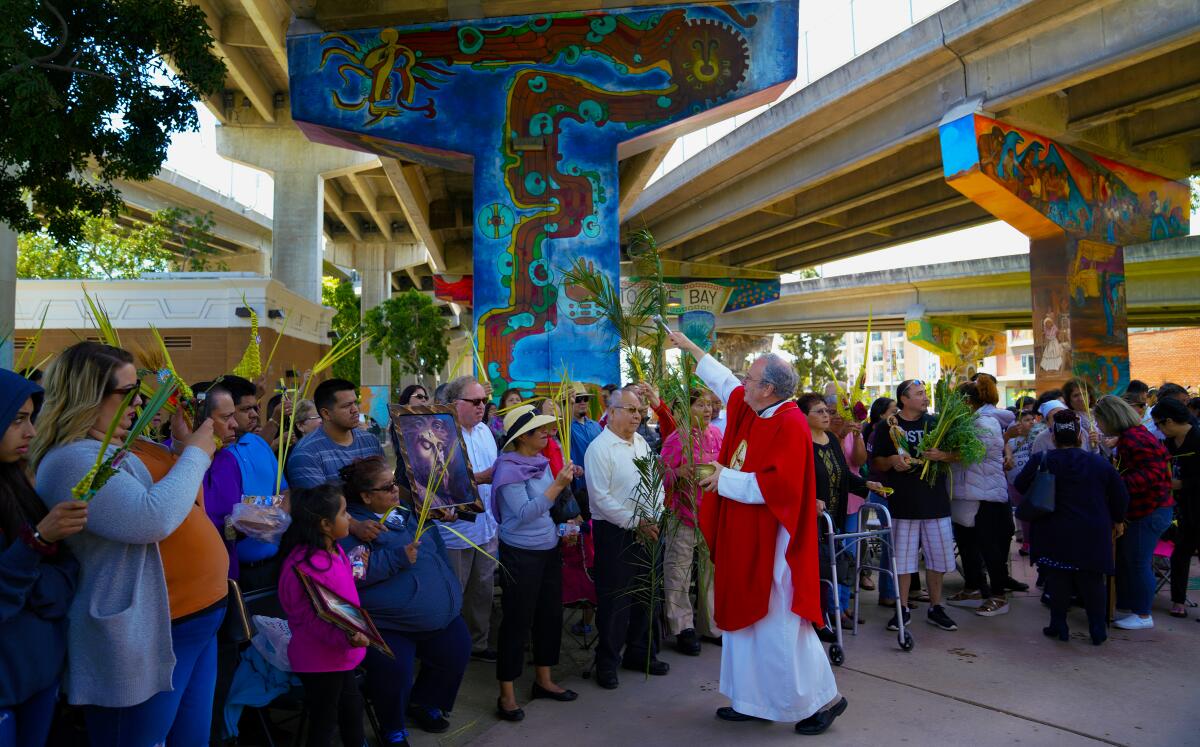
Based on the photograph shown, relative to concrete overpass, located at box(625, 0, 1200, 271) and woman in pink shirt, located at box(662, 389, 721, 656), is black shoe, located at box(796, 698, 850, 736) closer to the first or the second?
woman in pink shirt, located at box(662, 389, 721, 656)

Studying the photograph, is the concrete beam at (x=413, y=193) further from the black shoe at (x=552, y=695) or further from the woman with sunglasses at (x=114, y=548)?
the woman with sunglasses at (x=114, y=548)

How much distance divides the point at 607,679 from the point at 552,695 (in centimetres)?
41

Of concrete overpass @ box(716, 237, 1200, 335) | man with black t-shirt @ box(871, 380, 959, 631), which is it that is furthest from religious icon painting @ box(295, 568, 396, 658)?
concrete overpass @ box(716, 237, 1200, 335)

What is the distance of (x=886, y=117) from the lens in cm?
1431

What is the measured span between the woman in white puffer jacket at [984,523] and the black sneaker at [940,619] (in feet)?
2.05

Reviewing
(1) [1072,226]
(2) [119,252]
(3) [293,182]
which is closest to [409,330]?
(3) [293,182]

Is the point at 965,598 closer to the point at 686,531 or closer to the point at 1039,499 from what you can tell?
the point at 1039,499

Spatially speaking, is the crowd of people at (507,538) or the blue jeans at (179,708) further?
the blue jeans at (179,708)

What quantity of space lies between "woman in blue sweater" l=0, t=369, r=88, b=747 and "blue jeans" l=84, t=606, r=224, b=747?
0.19 metres

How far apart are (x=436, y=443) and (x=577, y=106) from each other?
7.66 meters

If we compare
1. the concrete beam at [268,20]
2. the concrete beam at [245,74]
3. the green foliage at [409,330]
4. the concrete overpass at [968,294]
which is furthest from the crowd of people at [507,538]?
the green foliage at [409,330]

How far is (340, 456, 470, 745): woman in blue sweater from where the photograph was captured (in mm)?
4211

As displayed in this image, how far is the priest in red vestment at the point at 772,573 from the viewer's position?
461 centimetres

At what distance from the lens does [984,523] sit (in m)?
7.34
